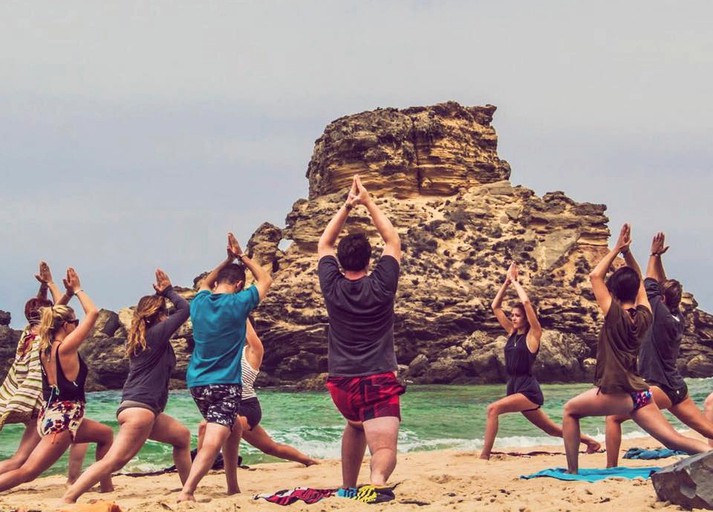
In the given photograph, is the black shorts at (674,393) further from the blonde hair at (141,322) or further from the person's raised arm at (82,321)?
the person's raised arm at (82,321)

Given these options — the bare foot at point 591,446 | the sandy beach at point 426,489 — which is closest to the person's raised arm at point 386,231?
the sandy beach at point 426,489

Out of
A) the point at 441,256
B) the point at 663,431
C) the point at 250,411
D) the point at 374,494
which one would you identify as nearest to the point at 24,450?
the point at 250,411

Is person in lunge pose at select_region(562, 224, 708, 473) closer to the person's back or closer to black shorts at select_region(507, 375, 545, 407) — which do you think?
the person's back

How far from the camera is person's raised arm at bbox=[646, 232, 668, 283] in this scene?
7.71m

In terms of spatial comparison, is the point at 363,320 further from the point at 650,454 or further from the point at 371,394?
the point at 650,454

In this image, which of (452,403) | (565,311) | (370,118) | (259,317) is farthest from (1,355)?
(370,118)

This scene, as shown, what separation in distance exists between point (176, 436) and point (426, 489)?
212cm

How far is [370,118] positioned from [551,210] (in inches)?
653

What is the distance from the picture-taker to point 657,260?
7973 millimetres

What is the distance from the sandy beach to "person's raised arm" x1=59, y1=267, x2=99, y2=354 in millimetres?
1205

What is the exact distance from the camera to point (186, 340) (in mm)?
50188

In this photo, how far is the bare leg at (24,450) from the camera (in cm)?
776

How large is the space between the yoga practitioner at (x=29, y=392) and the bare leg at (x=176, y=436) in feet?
3.19

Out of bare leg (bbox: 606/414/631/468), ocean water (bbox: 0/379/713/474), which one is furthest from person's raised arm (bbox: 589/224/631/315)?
ocean water (bbox: 0/379/713/474)
